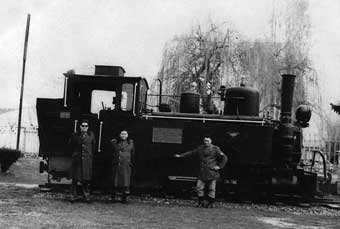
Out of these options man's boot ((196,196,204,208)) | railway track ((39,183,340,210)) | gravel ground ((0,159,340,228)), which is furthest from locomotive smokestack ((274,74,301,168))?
man's boot ((196,196,204,208))

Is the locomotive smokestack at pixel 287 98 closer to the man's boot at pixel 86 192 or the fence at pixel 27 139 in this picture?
the man's boot at pixel 86 192

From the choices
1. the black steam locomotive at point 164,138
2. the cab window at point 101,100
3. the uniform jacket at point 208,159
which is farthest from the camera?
the cab window at point 101,100

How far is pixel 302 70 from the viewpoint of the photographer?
2323cm

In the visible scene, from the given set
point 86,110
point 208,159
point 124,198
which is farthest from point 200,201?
point 86,110

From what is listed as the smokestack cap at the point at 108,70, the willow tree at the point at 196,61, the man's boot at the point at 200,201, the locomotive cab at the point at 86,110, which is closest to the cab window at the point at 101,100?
the locomotive cab at the point at 86,110

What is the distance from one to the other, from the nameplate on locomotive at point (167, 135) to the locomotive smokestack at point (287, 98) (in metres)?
2.40

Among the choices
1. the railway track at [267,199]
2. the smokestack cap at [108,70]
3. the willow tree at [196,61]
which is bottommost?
the railway track at [267,199]

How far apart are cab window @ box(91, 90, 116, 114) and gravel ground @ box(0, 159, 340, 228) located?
202 cm

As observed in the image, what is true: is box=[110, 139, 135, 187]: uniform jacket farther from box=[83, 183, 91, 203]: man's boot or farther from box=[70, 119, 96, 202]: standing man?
box=[83, 183, 91, 203]: man's boot

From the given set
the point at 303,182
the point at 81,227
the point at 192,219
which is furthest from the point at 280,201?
the point at 81,227

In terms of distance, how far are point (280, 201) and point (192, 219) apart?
4329 millimetres

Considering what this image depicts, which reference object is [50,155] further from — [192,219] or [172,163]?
[192,219]

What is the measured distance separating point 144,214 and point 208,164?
2.46m

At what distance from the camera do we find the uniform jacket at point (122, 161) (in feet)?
37.4
